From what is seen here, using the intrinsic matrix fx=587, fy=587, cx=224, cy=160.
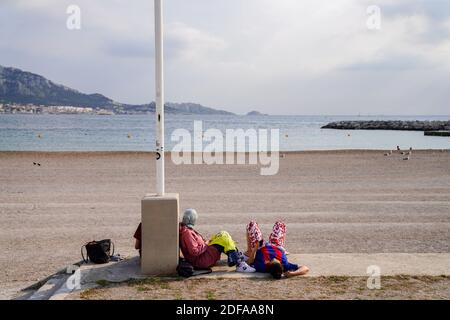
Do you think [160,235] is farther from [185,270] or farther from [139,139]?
[139,139]

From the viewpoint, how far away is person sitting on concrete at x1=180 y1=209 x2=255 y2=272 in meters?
7.64

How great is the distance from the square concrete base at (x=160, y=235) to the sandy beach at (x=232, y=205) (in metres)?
1.75

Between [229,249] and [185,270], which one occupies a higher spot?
[229,249]

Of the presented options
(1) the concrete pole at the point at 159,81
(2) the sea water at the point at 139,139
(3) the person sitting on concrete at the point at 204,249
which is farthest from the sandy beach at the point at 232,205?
(2) the sea water at the point at 139,139

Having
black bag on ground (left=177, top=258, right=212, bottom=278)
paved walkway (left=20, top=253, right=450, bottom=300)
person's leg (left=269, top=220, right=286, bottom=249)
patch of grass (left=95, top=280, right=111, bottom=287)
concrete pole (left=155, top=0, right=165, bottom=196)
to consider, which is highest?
concrete pole (left=155, top=0, right=165, bottom=196)

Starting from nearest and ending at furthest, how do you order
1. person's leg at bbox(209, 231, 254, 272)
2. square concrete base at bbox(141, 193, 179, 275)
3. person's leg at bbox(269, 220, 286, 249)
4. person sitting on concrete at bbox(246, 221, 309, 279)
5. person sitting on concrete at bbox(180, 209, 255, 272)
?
square concrete base at bbox(141, 193, 179, 275) < person sitting on concrete at bbox(246, 221, 309, 279) < person sitting on concrete at bbox(180, 209, 255, 272) < person's leg at bbox(209, 231, 254, 272) < person's leg at bbox(269, 220, 286, 249)

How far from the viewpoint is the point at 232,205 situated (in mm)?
14953

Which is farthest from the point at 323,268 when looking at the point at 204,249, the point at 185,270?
the point at 185,270

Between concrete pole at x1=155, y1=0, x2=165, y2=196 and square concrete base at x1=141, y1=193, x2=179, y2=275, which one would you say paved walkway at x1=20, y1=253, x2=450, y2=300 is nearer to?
square concrete base at x1=141, y1=193, x2=179, y2=275

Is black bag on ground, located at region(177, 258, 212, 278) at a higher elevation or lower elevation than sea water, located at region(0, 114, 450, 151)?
lower

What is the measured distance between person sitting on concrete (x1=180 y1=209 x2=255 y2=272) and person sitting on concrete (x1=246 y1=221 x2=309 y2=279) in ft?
0.47

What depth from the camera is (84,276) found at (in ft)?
24.3

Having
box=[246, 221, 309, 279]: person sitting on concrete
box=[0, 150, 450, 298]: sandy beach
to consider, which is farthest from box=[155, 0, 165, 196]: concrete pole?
box=[0, 150, 450, 298]: sandy beach

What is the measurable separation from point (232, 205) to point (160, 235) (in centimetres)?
766
